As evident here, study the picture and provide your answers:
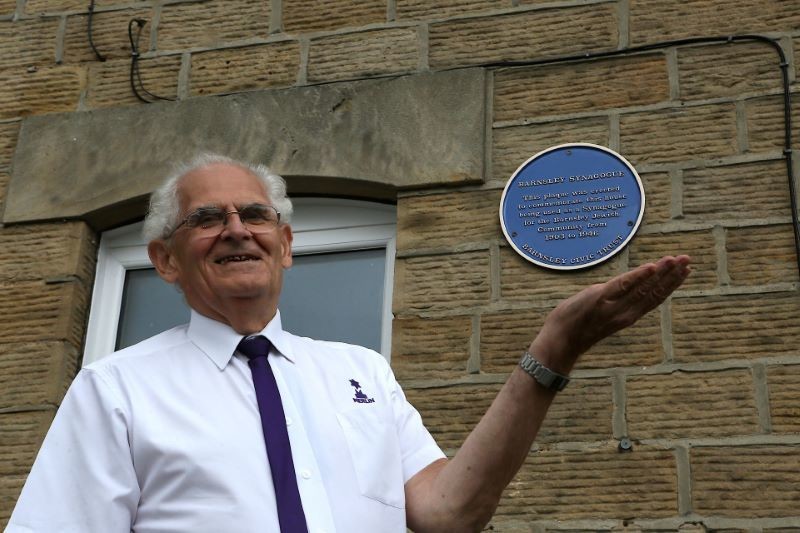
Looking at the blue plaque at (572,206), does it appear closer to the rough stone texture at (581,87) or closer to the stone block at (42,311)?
the rough stone texture at (581,87)

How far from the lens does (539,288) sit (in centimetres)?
456

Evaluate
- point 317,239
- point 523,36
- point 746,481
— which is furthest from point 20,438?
point 746,481

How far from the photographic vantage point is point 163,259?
3387mm

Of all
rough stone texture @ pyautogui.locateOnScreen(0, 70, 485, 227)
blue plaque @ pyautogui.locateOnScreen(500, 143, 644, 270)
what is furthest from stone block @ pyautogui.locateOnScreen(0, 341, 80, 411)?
blue plaque @ pyautogui.locateOnScreen(500, 143, 644, 270)

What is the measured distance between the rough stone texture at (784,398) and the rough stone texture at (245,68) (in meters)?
2.25

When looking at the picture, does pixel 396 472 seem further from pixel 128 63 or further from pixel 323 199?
pixel 128 63

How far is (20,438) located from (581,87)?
246cm

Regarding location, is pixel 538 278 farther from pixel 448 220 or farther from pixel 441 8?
pixel 441 8

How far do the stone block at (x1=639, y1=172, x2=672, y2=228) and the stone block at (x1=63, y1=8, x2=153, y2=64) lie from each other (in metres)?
2.23

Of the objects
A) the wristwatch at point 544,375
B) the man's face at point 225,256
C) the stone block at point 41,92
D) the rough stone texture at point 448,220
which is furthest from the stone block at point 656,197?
the stone block at point 41,92

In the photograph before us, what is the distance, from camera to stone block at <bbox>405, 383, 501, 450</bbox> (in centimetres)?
445

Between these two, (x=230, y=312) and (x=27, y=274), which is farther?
(x=27, y=274)

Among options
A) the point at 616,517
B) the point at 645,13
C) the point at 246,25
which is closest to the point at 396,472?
the point at 616,517

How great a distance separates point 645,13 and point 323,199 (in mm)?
1433
